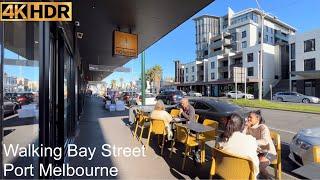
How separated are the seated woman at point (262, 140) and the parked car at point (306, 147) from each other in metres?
1.03

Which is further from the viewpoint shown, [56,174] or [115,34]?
[115,34]

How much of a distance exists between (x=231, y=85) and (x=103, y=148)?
58.3 meters

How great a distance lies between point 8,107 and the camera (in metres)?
2.96

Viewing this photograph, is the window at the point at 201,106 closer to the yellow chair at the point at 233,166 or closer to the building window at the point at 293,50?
the yellow chair at the point at 233,166

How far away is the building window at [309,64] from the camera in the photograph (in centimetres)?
4631

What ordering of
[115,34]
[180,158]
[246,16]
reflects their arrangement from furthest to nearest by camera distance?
[246,16] → [115,34] → [180,158]

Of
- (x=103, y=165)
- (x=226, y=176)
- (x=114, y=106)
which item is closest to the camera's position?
(x=226, y=176)

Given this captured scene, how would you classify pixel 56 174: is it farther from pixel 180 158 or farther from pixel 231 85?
pixel 231 85

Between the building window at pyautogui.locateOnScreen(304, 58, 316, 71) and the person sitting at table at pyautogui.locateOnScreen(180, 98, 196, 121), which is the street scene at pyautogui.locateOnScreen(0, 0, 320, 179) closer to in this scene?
the person sitting at table at pyautogui.locateOnScreen(180, 98, 196, 121)

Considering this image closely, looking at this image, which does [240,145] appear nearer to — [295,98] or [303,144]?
[303,144]

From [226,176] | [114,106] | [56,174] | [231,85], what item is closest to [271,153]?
[226,176]

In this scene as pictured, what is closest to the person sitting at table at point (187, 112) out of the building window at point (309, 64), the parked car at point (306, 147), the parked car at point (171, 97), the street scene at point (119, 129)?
the street scene at point (119, 129)

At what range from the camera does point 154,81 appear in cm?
9669

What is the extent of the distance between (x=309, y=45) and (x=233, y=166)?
50.2 m
